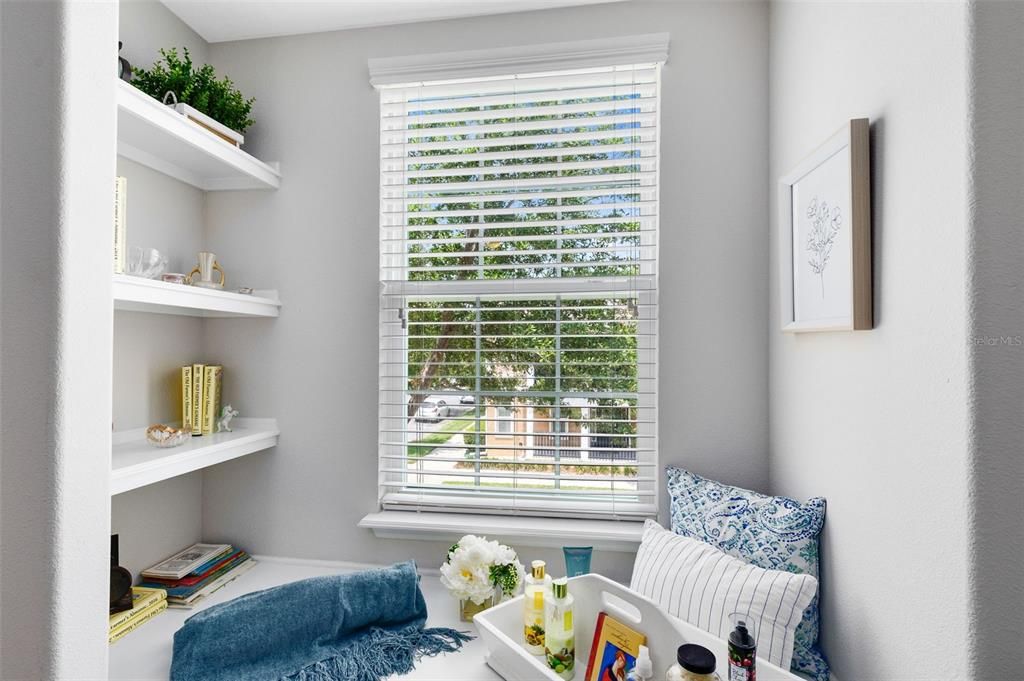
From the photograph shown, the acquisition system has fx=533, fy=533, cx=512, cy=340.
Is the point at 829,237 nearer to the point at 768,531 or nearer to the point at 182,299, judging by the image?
the point at 768,531

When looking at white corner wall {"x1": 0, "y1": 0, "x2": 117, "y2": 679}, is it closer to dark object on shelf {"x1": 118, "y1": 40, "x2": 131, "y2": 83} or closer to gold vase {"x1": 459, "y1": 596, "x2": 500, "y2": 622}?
dark object on shelf {"x1": 118, "y1": 40, "x2": 131, "y2": 83}

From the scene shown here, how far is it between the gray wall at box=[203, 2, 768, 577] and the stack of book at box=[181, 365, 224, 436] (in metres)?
0.13

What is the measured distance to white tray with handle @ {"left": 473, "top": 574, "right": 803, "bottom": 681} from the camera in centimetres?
106

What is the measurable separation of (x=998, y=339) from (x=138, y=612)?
6.57 feet

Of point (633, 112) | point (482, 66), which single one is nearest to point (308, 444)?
point (482, 66)

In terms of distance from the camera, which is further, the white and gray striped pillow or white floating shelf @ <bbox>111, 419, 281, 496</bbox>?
white floating shelf @ <bbox>111, 419, 281, 496</bbox>

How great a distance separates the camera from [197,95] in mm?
1617

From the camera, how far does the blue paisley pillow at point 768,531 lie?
127 centimetres

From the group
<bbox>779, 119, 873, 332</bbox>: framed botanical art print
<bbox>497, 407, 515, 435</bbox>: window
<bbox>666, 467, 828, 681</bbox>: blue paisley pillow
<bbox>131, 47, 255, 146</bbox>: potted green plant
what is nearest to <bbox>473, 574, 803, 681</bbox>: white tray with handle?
<bbox>666, 467, 828, 681</bbox>: blue paisley pillow

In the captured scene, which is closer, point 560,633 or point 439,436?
point 560,633

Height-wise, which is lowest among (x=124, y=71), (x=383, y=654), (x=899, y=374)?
(x=383, y=654)

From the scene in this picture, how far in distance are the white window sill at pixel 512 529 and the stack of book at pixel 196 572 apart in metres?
0.45

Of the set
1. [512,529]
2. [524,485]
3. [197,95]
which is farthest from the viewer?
[524,485]

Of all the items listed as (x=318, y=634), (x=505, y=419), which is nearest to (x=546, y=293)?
(x=505, y=419)
